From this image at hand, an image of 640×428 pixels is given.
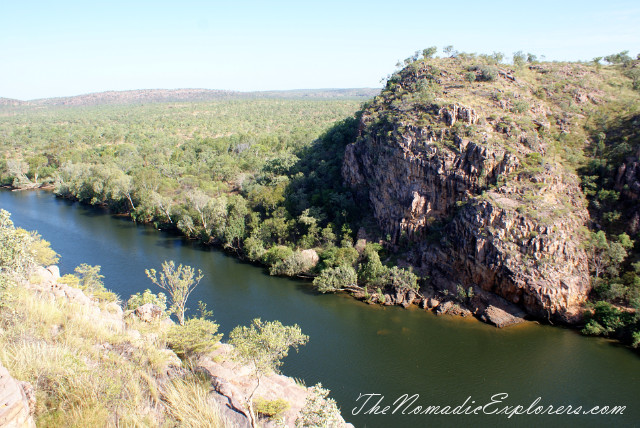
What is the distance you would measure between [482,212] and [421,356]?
13257 mm

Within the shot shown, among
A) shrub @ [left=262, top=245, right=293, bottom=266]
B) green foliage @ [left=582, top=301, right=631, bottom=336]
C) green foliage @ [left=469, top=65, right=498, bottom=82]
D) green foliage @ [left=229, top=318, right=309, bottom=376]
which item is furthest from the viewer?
green foliage @ [left=469, top=65, right=498, bottom=82]

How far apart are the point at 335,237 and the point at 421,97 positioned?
59.3ft

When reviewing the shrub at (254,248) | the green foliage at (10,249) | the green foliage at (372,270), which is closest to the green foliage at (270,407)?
the green foliage at (10,249)

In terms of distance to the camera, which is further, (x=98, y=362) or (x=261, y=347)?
(x=261, y=347)

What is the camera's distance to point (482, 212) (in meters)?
33.4

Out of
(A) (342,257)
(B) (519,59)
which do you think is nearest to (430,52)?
(B) (519,59)

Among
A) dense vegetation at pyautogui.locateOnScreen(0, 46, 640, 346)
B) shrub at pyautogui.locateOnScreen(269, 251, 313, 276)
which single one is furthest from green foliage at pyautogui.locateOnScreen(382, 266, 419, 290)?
shrub at pyautogui.locateOnScreen(269, 251, 313, 276)

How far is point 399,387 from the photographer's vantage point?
80.9ft

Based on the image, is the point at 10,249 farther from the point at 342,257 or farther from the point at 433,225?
the point at 433,225

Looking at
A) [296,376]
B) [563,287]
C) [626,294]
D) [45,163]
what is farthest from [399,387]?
[45,163]

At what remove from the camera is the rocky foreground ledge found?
39.0 feet

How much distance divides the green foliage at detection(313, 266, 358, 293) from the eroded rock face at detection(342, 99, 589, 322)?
6304 mm

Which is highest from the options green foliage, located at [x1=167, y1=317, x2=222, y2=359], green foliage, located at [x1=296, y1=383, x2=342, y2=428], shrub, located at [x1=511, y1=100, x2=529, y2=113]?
shrub, located at [x1=511, y1=100, x2=529, y2=113]

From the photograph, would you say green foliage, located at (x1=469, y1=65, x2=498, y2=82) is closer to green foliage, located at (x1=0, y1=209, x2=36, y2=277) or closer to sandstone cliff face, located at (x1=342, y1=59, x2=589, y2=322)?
sandstone cliff face, located at (x1=342, y1=59, x2=589, y2=322)
